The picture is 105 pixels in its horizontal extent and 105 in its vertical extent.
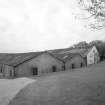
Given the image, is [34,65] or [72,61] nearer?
[34,65]

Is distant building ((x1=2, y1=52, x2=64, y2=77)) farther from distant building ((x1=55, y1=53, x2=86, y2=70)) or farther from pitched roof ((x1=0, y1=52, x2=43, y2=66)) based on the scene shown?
distant building ((x1=55, y1=53, x2=86, y2=70))

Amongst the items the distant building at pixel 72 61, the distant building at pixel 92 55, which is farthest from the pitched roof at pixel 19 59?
the distant building at pixel 92 55

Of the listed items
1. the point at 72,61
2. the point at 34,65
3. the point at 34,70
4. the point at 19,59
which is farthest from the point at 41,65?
the point at 72,61

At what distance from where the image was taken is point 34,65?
90.7 feet

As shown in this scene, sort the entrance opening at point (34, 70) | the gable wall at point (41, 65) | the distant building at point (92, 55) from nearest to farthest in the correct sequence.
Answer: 1. the gable wall at point (41, 65)
2. the entrance opening at point (34, 70)
3. the distant building at point (92, 55)

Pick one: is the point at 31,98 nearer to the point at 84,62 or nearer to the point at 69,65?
the point at 69,65

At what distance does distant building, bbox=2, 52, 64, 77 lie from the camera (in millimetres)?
26031

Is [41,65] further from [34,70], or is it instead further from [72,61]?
[72,61]

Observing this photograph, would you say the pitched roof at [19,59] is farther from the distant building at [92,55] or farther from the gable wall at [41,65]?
the distant building at [92,55]

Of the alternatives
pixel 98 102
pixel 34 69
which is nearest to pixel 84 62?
pixel 34 69

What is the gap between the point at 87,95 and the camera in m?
10.2

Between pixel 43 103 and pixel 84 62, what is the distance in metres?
32.0

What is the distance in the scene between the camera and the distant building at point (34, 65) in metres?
26.0

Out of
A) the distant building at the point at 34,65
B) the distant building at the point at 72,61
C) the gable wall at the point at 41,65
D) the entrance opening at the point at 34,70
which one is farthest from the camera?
the distant building at the point at 72,61
